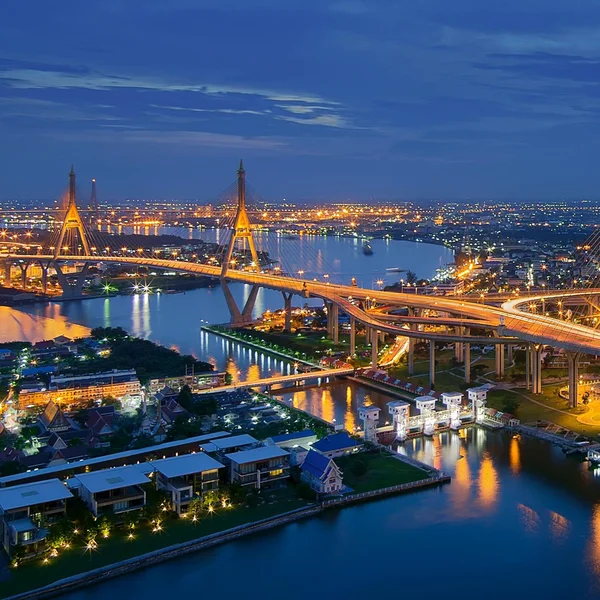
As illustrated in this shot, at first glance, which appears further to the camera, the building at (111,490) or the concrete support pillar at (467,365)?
the concrete support pillar at (467,365)

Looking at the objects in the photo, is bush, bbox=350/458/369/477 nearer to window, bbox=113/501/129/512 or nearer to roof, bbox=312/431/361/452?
roof, bbox=312/431/361/452

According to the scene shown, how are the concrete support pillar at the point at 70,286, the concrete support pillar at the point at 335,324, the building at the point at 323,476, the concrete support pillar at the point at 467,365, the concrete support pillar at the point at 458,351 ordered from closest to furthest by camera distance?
1. the building at the point at 323,476
2. the concrete support pillar at the point at 467,365
3. the concrete support pillar at the point at 458,351
4. the concrete support pillar at the point at 335,324
5. the concrete support pillar at the point at 70,286

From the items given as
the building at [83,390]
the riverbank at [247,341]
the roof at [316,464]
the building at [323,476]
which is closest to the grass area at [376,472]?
the building at [323,476]

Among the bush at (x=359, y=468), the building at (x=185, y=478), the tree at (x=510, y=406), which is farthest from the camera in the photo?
the tree at (x=510, y=406)

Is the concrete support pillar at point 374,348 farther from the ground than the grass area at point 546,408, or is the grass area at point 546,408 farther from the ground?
the concrete support pillar at point 374,348

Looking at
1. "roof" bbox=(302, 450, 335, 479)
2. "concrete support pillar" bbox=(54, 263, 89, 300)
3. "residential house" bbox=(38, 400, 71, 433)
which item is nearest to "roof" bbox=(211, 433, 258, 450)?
"roof" bbox=(302, 450, 335, 479)

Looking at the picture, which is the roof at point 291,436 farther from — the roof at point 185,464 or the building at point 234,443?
the roof at point 185,464

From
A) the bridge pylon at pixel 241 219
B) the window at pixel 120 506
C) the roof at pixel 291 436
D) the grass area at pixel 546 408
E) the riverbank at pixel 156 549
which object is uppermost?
the bridge pylon at pixel 241 219

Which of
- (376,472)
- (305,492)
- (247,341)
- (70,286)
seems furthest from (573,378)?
(70,286)

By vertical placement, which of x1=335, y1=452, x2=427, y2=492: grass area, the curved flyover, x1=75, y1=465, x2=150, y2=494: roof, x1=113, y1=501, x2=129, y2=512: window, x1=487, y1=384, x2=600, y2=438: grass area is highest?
the curved flyover
